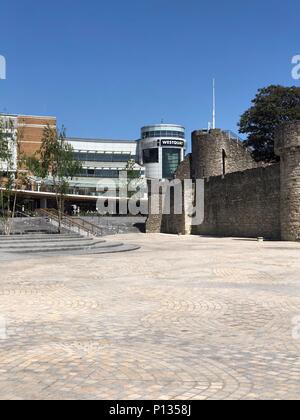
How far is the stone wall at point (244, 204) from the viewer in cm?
3031

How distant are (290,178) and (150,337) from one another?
22.8 metres

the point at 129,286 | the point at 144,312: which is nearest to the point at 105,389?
the point at 144,312

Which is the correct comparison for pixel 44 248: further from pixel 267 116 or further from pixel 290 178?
pixel 267 116

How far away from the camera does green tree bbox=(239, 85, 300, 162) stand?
139ft

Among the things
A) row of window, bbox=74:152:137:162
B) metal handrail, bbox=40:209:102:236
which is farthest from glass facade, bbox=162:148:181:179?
metal handrail, bbox=40:209:102:236

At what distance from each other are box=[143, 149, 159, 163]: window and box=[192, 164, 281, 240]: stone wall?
229 ft

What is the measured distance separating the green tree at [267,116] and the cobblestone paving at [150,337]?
32.7 metres

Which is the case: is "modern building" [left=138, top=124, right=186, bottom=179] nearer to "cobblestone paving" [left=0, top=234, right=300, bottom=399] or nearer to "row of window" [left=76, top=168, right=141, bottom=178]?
"row of window" [left=76, top=168, right=141, bottom=178]

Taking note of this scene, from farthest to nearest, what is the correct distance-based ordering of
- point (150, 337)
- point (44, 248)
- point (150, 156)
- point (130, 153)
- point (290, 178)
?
point (150, 156) → point (130, 153) → point (290, 178) → point (44, 248) → point (150, 337)

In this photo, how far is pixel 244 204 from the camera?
33375 millimetres

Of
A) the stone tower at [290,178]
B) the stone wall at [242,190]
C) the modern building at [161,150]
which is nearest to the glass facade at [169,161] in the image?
the modern building at [161,150]

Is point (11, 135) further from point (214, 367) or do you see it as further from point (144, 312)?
point (214, 367)

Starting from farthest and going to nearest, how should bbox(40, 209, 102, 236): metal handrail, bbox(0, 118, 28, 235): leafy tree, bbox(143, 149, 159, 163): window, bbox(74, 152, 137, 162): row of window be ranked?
1. bbox(143, 149, 159, 163): window
2. bbox(74, 152, 137, 162): row of window
3. bbox(40, 209, 102, 236): metal handrail
4. bbox(0, 118, 28, 235): leafy tree

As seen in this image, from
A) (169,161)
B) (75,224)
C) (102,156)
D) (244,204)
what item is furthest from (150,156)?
(244,204)
